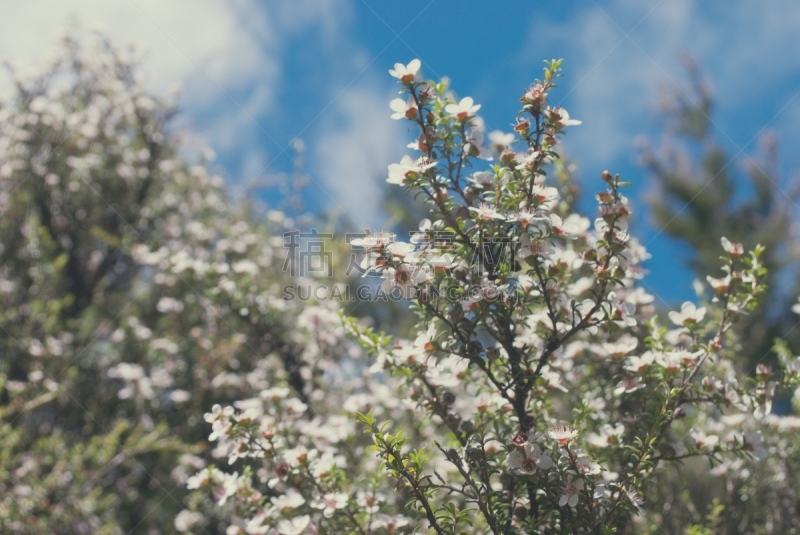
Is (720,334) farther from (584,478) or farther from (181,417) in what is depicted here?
(181,417)

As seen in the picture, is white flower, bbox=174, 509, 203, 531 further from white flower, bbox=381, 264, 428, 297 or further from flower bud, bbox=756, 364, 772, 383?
flower bud, bbox=756, 364, 772, 383

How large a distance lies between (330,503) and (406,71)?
1356mm

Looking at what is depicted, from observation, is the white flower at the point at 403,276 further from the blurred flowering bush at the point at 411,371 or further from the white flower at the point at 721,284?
the white flower at the point at 721,284

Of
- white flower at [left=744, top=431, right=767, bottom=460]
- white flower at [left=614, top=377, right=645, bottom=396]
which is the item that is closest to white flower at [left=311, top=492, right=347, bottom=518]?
white flower at [left=614, top=377, right=645, bottom=396]

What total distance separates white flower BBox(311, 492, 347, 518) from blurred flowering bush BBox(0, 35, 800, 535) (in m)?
0.01

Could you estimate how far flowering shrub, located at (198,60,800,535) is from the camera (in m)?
1.77

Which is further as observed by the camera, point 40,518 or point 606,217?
point 40,518

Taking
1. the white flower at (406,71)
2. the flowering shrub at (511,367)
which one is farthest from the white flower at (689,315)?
the white flower at (406,71)

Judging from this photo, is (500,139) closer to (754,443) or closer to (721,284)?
(721,284)

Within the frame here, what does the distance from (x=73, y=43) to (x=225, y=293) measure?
4.24 m

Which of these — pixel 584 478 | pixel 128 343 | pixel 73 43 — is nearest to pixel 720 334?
pixel 584 478

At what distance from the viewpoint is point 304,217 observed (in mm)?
5238

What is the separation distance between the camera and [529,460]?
5.74 ft

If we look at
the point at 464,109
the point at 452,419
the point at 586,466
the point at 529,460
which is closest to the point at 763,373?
the point at 586,466
